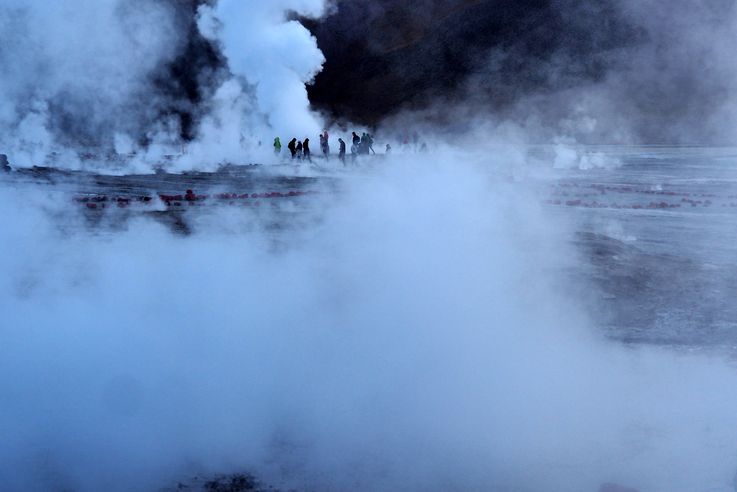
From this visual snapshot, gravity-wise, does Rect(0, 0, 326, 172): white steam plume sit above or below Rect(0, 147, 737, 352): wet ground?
above

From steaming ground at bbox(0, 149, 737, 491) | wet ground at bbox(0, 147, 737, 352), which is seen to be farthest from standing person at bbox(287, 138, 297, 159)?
steaming ground at bbox(0, 149, 737, 491)

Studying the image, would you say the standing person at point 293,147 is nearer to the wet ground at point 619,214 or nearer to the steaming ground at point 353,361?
the wet ground at point 619,214

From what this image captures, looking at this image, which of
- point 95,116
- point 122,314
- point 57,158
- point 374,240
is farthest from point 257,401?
point 95,116

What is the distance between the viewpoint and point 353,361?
4621 mm

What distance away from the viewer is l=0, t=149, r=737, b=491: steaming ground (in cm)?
375

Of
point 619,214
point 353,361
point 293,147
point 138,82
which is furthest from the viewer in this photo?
point 138,82

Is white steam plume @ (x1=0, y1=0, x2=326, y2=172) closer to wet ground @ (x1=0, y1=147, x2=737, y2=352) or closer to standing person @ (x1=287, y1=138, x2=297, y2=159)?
standing person @ (x1=287, y1=138, x2=297, y2=159)

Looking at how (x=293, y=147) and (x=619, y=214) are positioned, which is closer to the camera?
(x=619, y=214)

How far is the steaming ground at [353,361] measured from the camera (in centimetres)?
375

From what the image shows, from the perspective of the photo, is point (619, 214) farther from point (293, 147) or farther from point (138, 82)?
point (138, 82)

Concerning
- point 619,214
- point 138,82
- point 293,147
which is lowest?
point 619,214

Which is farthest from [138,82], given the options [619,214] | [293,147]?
[619,214]

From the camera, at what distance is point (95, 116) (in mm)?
21141

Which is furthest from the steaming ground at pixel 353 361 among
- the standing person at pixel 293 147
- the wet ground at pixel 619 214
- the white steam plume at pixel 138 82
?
the standing person at pixel 293 147
